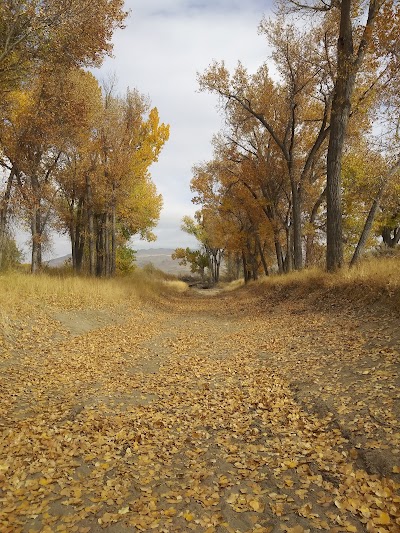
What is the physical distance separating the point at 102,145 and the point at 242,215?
1564cm

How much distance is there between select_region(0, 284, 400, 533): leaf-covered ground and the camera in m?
3.69

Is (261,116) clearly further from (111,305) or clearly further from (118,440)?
(118,440)

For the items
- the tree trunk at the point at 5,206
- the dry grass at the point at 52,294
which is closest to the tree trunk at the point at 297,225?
the dry grass at the point at 52,294

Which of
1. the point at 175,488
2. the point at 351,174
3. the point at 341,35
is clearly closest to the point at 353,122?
the point at 351,174

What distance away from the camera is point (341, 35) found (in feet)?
41.7

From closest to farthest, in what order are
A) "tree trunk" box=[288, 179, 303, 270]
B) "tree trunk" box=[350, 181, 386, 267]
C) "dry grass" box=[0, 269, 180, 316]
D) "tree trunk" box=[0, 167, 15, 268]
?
"dry grass" box=[0, 269, 180, 316] < "tree trunk" box=[350, 181, 386, 267] < "tree trunk" box=[0, 167, 15, 268] < "tree trunk" box=[288, 179, 303, 270]

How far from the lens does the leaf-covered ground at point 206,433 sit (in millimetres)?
3691

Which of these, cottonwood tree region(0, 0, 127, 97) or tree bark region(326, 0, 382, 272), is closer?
cottonwood tree region(0, 0, 127, 97)

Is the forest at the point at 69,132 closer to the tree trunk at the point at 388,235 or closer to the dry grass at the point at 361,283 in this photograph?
the dry grass at the point at 361,283

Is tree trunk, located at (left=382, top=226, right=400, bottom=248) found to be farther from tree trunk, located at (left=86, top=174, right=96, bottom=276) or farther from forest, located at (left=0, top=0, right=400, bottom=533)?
tree trunk, located at (left=86, top=174, right=96, bottom=276)

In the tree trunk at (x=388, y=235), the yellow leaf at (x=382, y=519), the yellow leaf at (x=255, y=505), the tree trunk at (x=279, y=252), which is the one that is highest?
the tree trunk at (x=388, y=235)

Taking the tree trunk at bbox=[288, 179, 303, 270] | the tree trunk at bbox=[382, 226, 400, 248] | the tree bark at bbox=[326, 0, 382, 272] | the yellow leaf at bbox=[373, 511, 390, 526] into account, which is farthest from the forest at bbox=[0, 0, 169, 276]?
the tree trunk at bbox=[382, 226, 400, 248]

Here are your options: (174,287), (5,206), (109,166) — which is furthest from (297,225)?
(174,287)

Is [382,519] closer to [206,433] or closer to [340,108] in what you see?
[206,433]
